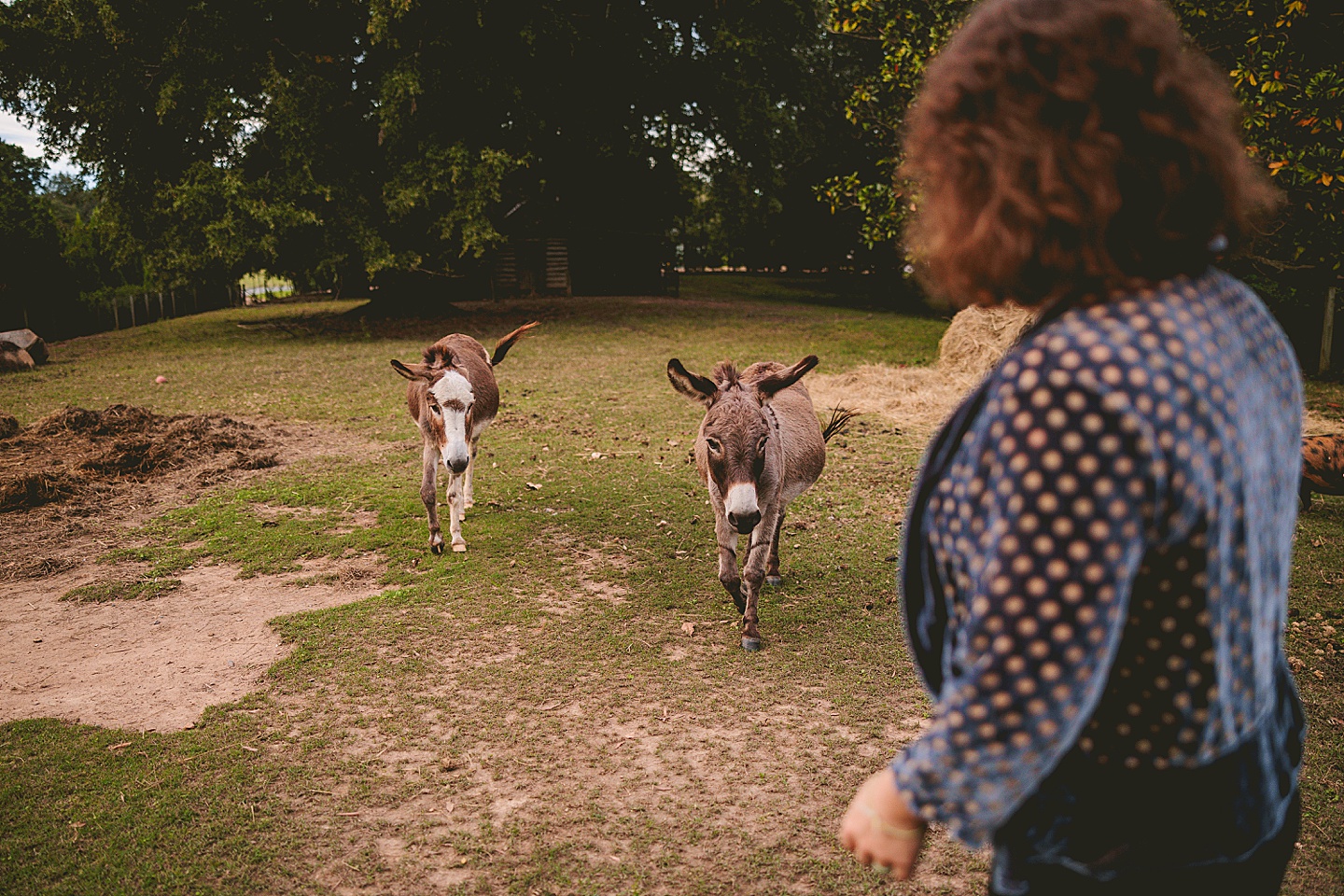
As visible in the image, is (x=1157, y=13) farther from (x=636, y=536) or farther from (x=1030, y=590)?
(x=636, y=536)

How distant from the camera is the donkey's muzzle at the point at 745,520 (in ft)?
15.3

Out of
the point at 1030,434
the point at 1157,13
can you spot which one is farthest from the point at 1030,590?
the point at 1157,13

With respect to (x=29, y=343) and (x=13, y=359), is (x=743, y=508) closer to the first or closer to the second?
(x=13, y=359)

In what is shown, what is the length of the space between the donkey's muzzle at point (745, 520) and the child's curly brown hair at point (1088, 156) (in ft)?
11.1

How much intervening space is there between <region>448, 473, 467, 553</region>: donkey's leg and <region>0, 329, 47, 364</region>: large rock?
50.1 feet

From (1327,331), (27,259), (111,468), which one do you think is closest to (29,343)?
(27,259)

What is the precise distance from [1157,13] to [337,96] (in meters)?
23.8

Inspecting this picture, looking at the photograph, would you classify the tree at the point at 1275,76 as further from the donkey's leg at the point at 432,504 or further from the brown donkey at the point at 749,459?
the donkey's leg at the point at 432,504

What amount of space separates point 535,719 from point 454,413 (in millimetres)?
3098

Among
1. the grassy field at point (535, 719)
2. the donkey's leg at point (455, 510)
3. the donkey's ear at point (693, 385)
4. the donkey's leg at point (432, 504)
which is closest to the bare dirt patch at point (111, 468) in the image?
the grassy field at point (535, 719)

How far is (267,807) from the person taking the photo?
3.75m

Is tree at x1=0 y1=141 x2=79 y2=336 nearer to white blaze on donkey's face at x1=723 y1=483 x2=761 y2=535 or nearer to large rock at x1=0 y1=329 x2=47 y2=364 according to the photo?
large rock at x1=0 y1=329 x2=47 y2=364

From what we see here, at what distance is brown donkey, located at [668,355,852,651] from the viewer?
4.81 m

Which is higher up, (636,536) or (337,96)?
(337,96)
